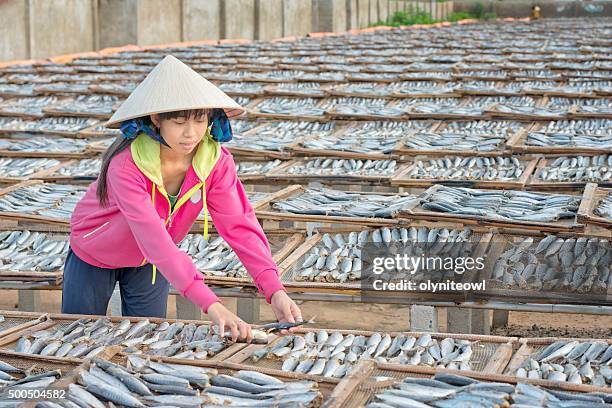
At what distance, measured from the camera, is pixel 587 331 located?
23.8 ft

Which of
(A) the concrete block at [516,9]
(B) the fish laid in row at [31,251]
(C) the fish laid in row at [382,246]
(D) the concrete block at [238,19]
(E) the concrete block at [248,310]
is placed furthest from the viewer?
(A) the concrete block at [516,9]

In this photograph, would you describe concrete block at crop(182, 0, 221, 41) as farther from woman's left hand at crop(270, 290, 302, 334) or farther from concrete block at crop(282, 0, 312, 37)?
woman's left hand at crop(270, 290, 302, 334)

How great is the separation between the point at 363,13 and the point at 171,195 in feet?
137

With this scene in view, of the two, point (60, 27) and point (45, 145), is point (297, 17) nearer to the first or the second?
point (60, 27)

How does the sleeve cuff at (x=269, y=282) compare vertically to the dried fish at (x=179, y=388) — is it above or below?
above

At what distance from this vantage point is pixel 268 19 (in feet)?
110

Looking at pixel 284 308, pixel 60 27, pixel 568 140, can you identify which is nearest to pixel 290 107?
pixel 568 140

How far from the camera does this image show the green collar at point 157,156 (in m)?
3.88

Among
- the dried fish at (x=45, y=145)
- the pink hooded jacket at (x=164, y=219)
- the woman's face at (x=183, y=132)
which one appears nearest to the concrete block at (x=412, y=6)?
the dried fish at (x=45, y=145)

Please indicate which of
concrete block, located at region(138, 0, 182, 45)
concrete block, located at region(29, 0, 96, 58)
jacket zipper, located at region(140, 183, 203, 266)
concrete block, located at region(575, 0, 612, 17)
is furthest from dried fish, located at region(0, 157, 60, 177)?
concrete block, located at region(575, 0, 612, 17)

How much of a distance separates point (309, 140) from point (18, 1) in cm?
1260

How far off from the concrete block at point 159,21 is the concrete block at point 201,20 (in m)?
0.44

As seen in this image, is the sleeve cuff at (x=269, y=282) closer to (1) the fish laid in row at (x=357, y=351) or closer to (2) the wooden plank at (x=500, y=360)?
(1) the fish laid in row at (x=357, y=351)

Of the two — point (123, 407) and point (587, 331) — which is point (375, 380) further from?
point (587, 331)
